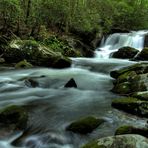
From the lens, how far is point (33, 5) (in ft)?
69.1

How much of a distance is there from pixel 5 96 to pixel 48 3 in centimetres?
1232

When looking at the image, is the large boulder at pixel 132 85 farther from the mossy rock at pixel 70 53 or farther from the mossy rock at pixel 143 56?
the mossy rock at pixel 70 53

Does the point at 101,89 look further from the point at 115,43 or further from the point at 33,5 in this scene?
the point at 115,43

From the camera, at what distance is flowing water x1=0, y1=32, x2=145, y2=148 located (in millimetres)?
6492

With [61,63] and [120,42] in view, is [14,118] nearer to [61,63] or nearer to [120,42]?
[61,63]

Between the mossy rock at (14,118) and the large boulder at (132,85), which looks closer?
the mossy rock at (14,118)

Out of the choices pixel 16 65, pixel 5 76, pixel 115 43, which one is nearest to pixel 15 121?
pixel 5 76

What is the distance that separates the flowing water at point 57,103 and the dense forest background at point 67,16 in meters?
5.45

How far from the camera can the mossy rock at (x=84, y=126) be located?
6871mm

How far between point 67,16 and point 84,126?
17.4m

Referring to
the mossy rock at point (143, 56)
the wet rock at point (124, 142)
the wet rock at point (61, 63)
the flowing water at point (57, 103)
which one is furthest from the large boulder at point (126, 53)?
the wet rock at point (124, 142)

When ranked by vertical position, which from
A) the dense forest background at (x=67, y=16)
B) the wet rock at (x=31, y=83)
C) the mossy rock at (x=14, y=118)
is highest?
the dense forest background at (x=67, y=16)

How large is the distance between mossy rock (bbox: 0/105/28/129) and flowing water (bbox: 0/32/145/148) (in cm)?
21

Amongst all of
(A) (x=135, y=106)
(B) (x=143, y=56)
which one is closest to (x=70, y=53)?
(B) (x=143, y=56)
